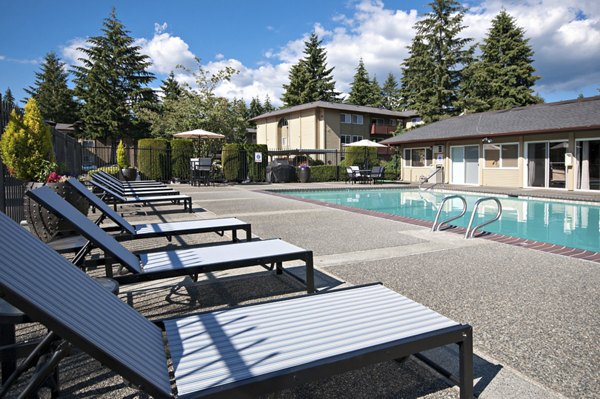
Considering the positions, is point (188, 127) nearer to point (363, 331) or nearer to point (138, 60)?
point (138, 60)

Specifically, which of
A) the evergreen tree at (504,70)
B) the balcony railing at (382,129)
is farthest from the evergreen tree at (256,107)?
the evergreen tree at (504,70)

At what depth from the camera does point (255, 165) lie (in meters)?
22.9

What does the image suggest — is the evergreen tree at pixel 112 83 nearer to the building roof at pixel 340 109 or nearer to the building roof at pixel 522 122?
the building roof at pixel 340 109

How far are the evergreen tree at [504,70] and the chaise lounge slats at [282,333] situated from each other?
37827 mm

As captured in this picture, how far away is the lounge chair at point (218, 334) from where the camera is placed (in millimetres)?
1404

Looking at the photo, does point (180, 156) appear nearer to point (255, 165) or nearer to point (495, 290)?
point (255, 165)

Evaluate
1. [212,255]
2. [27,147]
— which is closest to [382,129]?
[27,147]

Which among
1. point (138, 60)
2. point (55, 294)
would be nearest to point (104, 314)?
point (55, 294)

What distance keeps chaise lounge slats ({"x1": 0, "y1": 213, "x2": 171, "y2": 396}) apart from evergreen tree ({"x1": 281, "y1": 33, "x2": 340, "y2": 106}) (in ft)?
161

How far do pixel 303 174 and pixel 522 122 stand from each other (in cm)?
1169

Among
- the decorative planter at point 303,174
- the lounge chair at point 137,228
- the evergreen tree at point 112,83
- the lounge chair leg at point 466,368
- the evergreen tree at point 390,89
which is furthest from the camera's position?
the evergreen tree at point 390,89

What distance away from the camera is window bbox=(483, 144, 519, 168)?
19562 mm

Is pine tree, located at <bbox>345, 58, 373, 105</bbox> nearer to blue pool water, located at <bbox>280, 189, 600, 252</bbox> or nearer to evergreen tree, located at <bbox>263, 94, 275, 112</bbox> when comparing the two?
evergreen tree, located at <bbox>263, 94, 275, 112</bbox>

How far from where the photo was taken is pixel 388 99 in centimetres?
6406
